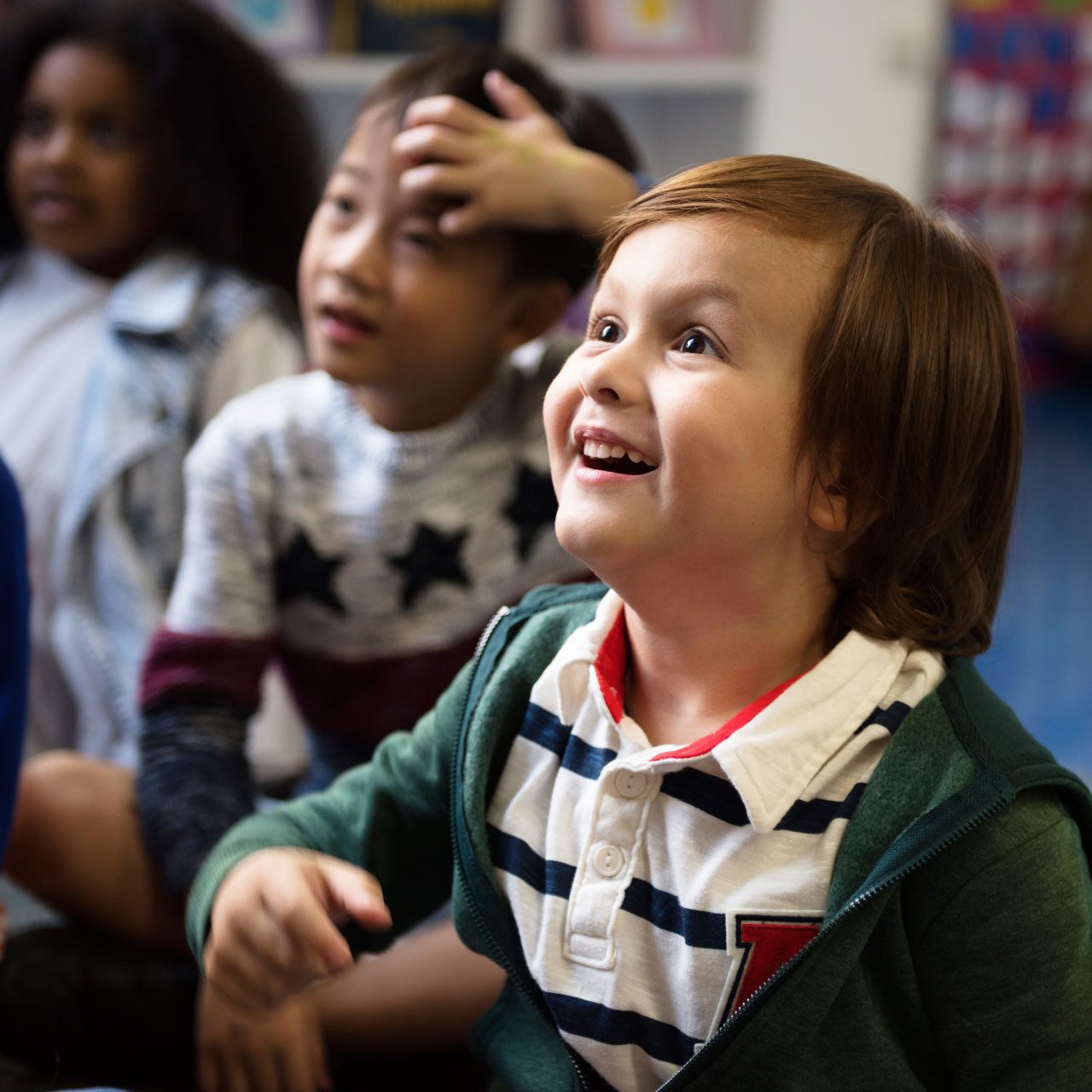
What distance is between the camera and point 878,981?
641mm

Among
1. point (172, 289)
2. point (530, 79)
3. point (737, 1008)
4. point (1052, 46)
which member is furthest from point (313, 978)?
point (1052, 46)

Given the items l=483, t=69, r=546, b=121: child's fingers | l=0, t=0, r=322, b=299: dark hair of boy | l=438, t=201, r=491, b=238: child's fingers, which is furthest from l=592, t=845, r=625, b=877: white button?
l=0, t=0, r=322, b=299: dark hair of boy

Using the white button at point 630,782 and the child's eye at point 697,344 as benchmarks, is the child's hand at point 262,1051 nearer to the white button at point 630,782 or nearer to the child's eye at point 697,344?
the white button at point 630,782

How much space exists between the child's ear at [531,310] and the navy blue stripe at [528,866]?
451mm

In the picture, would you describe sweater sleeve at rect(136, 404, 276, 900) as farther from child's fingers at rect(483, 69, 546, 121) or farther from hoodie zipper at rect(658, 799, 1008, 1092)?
hoodie zipper at rect(658, 799, 1008, 1092)

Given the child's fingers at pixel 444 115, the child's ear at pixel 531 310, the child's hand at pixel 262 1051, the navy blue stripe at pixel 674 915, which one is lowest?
the child's hand at pixel 262 1051

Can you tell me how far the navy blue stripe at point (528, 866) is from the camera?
687mm

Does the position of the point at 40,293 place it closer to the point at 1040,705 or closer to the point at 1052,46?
the point at 1040,705

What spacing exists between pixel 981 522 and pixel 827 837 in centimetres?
18

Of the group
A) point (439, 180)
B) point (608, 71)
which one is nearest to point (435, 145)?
point (439, 180)

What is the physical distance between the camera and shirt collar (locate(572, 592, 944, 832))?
0.63 metres

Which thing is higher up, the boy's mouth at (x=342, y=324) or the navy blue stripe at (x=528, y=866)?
the boy's mouth at (x=342, y=324)

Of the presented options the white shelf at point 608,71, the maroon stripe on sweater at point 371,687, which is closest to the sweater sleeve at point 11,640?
the maroon stripe on sweater at point 371,687

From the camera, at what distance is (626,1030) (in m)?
0.67
